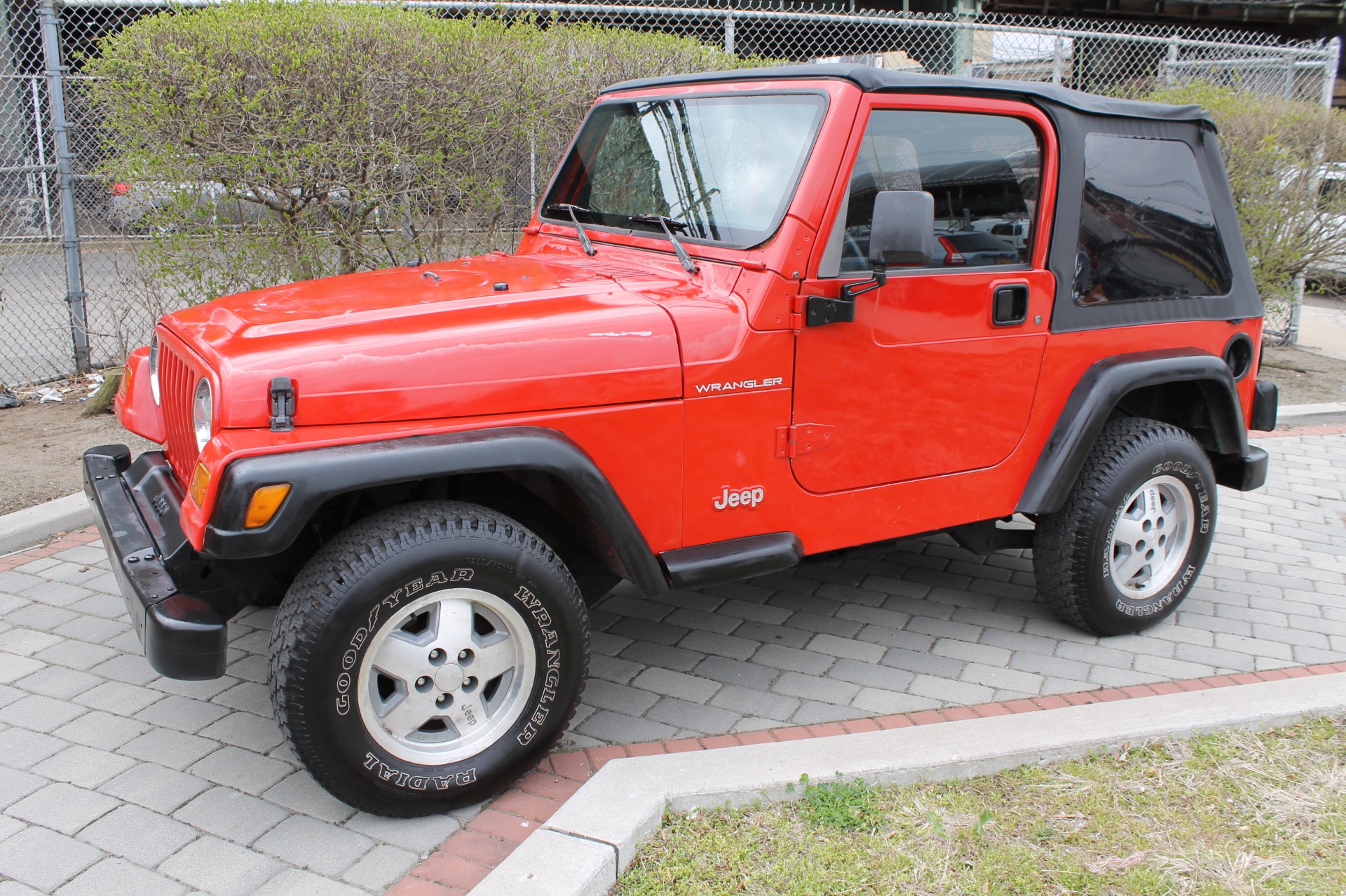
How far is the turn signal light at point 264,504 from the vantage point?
2.46 meters

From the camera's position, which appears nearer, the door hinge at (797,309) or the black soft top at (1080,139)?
the door hinge at (797,309)

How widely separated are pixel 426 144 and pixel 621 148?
123 inches

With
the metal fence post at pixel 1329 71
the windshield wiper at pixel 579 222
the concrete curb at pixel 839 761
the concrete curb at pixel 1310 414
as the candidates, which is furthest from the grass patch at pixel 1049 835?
the metal fence post at pixel 1329 71

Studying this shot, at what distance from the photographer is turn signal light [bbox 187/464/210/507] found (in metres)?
2.54

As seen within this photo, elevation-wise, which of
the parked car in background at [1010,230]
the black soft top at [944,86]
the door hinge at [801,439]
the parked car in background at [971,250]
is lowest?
the door hinge at [801,439]

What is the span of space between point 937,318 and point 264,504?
214cm

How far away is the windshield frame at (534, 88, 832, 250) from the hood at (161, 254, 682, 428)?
31 cm

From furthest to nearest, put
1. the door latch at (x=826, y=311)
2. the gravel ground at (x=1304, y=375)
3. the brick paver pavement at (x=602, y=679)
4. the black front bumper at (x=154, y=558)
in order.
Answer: the gravel ground at (x=1304, y=375) → the door latch at (x=826, y=311) → the brick paver pavement at (x=602, y=679) → the black front bumper at (x=154, y=558)

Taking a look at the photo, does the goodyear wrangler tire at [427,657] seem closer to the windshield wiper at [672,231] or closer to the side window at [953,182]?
the windshield wiper at [672,231]

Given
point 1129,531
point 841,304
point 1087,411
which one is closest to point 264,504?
point 841,304

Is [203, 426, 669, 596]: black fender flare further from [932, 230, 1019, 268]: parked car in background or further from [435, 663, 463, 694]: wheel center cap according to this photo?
[932, 230, 1019, 268]: parked car in background

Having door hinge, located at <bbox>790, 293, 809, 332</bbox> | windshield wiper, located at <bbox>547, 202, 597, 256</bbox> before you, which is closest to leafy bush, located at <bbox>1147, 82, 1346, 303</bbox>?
windshield wiper, located at <bbox>547, 202, 597, 256</bbox>

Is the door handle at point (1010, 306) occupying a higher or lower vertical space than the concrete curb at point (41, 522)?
higher

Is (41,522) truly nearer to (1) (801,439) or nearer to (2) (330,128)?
(2) (330,128)
